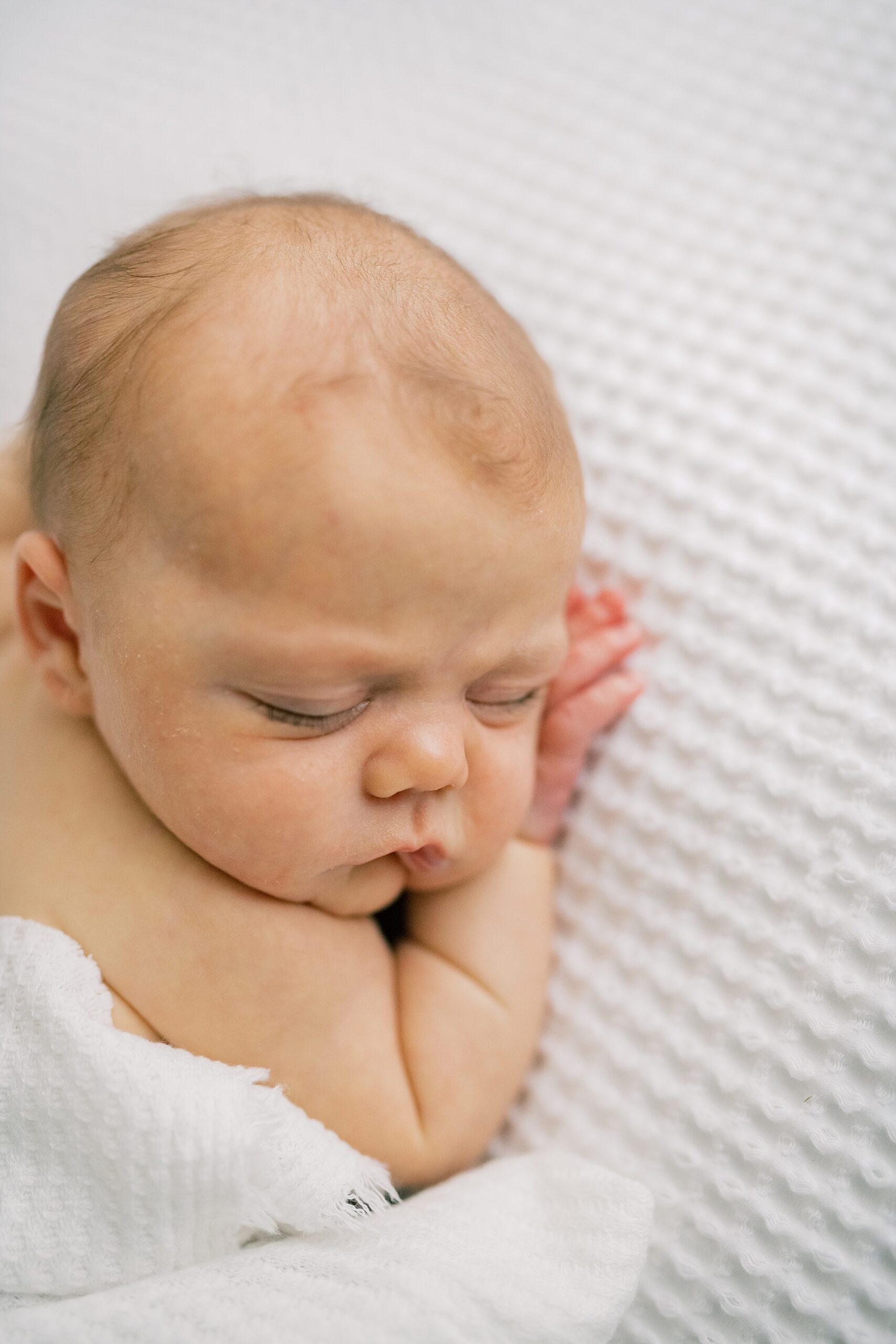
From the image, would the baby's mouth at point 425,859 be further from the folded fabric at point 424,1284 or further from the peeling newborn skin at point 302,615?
the folded fabric at point 424,1284

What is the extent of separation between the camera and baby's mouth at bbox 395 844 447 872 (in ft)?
2.93

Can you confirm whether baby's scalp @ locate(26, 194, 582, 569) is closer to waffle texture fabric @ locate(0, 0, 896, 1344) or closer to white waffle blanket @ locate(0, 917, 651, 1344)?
waffle texture fabric @ locate(0, 0, 896, 1344)

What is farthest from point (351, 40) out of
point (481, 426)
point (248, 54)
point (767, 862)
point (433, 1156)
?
point (433, 1156)

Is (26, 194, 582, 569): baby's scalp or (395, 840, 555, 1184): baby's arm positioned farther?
(395, 840, 555, 1184): baby's arm

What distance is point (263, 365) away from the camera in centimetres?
75

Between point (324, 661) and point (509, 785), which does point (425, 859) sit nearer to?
point (509, 785)

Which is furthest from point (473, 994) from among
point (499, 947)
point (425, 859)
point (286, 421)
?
point (286, 421)

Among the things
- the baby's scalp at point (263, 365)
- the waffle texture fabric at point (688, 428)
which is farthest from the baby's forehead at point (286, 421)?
the waffle texture fabric at point (688, 428)

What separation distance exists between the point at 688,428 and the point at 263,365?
0.49 metres

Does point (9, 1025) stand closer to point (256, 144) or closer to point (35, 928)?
point (35, 928)

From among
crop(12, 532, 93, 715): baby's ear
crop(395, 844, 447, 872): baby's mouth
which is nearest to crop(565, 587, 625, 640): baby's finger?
crop(395, 844, 447, 872): baby's mouth

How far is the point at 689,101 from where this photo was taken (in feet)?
3.90

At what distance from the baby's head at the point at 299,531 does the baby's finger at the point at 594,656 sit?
5.7 inches

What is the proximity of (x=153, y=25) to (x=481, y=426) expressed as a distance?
99cm
